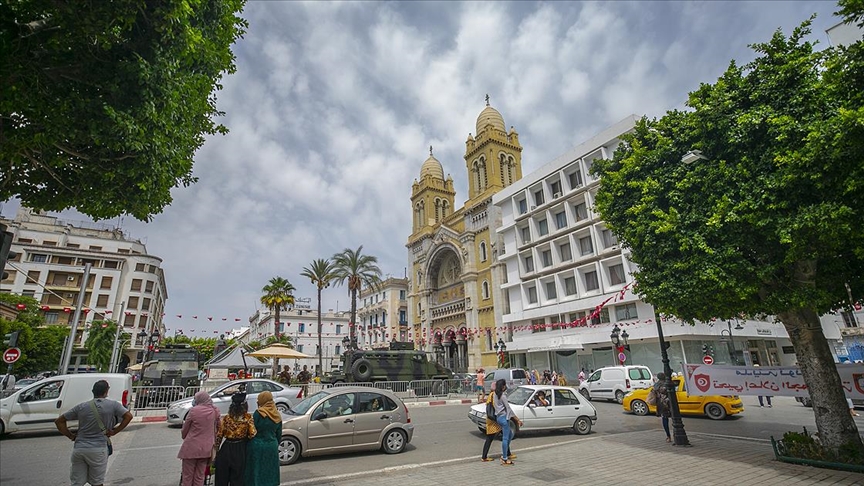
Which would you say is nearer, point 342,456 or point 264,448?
point 264,448

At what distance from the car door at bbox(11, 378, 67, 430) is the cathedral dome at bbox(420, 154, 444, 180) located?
49.2 m

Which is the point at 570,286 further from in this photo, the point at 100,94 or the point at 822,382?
the point at 100,94

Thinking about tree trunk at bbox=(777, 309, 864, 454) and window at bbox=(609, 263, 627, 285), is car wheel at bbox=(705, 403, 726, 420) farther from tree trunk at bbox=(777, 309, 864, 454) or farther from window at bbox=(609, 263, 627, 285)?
window at bbox=(609, 263, 627, 285)

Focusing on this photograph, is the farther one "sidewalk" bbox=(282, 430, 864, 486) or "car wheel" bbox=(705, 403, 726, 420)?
"car wheel" bbox=(705, 403, 726, 420)

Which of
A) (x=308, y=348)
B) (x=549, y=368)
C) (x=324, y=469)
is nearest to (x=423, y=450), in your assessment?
(x=324, y=469)

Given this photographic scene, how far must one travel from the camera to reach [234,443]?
5.39 meters

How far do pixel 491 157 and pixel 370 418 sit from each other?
4039 cm

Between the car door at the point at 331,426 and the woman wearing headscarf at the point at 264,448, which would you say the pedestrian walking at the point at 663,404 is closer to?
the car door at the point at 331,426

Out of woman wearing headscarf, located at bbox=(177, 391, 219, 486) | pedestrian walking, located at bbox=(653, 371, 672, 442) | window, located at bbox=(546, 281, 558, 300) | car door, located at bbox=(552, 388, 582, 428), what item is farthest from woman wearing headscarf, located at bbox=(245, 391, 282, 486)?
window, located at bbox=(546, 281, 558, 300)

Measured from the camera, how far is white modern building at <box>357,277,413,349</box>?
2335 inches

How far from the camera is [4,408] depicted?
11250 mm

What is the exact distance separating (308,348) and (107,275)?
3037cm

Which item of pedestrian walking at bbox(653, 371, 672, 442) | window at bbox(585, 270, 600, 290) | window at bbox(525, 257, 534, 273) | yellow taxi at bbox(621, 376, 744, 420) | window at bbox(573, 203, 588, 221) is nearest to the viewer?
pedestrian walking at bbox(653, 371, 672, 442)

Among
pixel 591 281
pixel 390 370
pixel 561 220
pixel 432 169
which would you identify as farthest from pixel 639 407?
pixel 432 169
